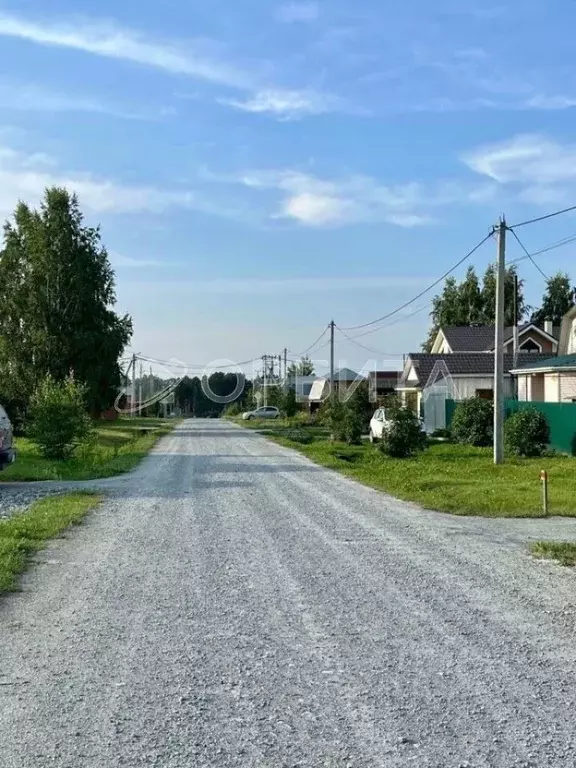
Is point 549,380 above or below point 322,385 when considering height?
below

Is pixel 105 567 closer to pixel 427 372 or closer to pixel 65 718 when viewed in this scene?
pixel 65 718

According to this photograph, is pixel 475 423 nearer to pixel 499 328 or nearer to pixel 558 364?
pixel 558 364

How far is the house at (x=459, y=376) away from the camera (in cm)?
4597

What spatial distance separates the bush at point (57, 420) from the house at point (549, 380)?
58.1 feet

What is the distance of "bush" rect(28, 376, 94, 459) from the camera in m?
26.3

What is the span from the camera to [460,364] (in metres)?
46.8

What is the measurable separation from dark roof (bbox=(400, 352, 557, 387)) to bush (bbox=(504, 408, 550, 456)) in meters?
17.1

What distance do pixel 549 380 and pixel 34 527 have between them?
1169 inches

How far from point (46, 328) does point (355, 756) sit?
45356mm

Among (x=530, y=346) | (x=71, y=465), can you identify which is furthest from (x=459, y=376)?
(x=71, y=465)

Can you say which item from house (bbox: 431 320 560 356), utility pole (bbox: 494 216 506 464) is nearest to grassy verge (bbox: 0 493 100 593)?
utility pole (bbox: 494 216 506 464)

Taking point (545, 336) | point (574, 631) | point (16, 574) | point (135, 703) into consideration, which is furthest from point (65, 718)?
point (545, 336)

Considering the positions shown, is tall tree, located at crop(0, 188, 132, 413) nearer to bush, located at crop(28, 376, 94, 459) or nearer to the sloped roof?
bush, located at crop(28, 376, 94, 459)

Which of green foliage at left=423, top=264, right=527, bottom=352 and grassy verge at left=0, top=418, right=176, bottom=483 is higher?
green foliage at left=423, top=264, right=527, bottom=352
